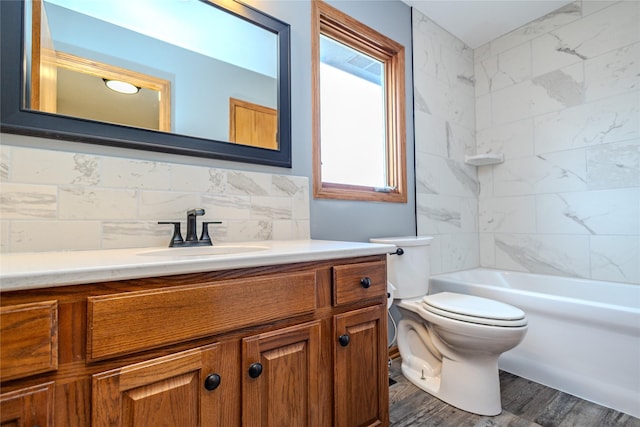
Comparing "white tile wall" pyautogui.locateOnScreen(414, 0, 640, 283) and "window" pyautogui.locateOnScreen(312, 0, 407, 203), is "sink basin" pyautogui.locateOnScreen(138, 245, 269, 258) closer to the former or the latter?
"window" pyautogui.locateOnScreen(312, 0, 407, 203)

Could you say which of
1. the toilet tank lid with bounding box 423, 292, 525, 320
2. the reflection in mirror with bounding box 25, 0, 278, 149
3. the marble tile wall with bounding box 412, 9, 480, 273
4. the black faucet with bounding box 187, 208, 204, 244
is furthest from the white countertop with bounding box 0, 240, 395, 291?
the marble tile wall with bounding box 412, 9, 480, 273

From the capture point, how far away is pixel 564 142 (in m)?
2.26

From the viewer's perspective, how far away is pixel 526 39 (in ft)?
8.07

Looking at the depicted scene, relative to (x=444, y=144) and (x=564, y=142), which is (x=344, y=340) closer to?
(x=444, y=144)

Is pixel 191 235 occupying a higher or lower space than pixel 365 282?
higher

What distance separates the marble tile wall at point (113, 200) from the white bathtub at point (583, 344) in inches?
59.4

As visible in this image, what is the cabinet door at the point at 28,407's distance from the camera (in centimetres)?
53

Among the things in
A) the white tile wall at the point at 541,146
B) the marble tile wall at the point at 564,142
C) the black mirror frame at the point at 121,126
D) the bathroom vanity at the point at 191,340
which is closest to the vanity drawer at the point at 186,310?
the bathroom vanity at the point at 191,340

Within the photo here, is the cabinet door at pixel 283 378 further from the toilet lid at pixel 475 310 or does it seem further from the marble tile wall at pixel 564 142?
the marble tile wall at pixel 564 142

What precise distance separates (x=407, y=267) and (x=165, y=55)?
1.61 meters

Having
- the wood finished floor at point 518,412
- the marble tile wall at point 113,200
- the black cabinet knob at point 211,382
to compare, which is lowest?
the wood finished floor at point 518,412

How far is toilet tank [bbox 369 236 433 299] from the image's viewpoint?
1.79 m

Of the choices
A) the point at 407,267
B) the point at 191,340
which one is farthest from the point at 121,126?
the point at 407,267

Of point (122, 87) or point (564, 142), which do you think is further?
point (564, 142)
